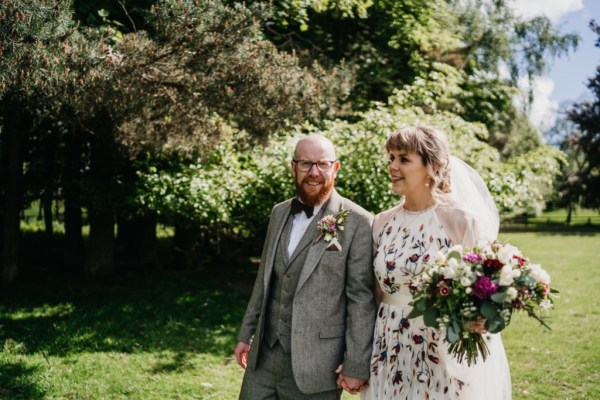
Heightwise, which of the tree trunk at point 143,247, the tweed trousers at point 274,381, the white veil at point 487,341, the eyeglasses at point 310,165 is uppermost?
the eyeglasses at point 310,165

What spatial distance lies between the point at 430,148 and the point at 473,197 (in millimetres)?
522

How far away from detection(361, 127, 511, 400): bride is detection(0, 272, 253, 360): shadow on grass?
419 centimetres

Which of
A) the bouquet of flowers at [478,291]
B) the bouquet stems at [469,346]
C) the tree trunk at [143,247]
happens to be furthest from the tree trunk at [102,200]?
the bouquet stems at [469,346]

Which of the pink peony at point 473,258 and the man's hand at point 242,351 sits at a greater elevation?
the pink peony at point 473,258

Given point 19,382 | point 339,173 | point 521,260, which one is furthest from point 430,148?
point 339,173

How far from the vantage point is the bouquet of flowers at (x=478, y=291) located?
2643 millimetres

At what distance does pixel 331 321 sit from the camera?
3297 millimetres

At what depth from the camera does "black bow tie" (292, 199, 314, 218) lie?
11.6ft

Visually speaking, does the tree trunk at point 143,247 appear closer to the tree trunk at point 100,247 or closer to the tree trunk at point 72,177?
the tree trunk at point 72,177

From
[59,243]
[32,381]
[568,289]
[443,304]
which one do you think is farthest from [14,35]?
[59,243]

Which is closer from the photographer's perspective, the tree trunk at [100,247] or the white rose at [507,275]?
the white rose at [507,275]

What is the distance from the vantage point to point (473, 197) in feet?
11.6

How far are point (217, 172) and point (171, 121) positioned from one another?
2245 mm

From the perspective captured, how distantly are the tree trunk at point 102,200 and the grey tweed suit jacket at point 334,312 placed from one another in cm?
587
